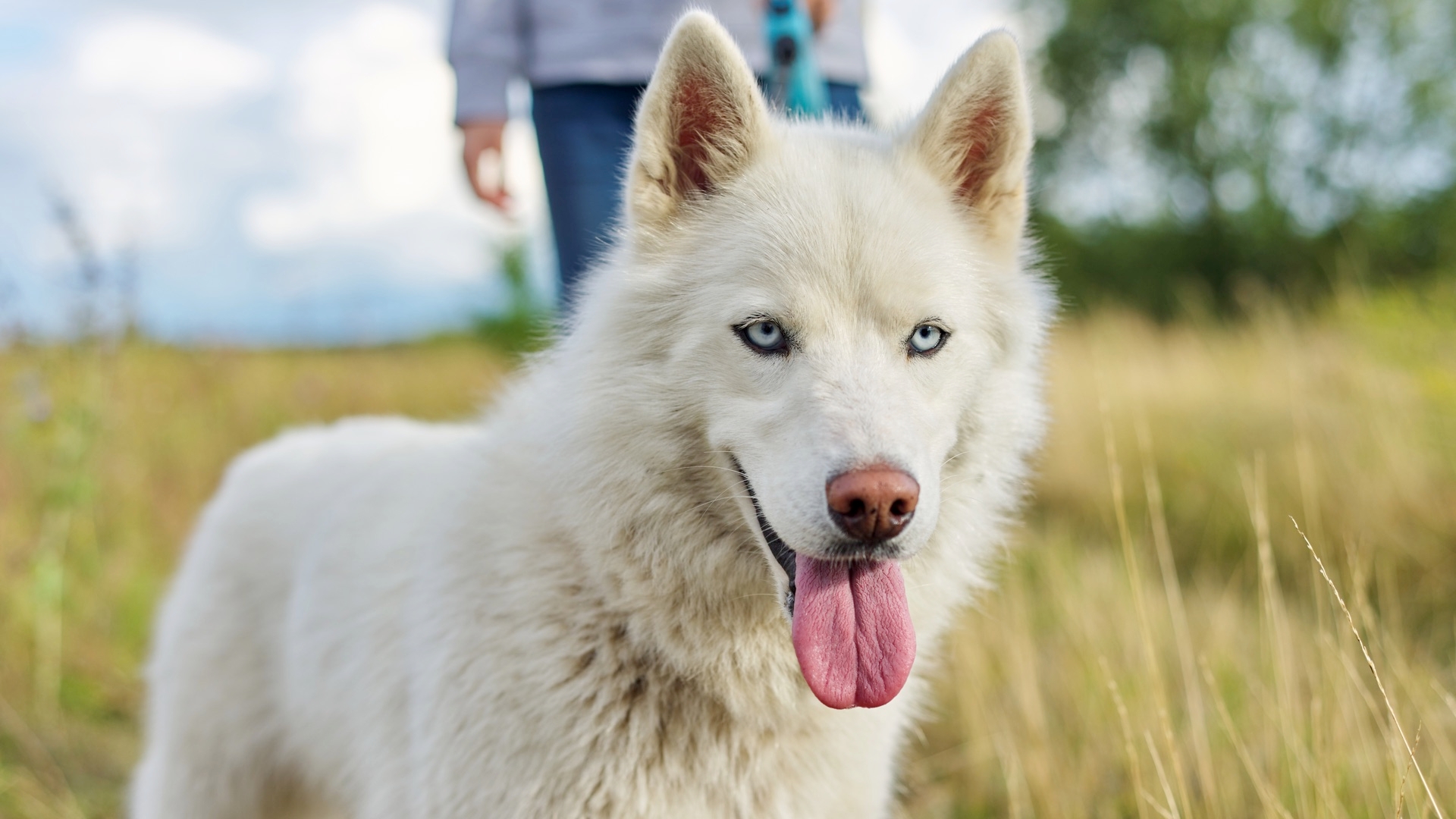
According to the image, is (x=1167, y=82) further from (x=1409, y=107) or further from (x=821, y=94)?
(x=821, y=94)

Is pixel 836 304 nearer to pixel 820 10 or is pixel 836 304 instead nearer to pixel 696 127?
pixel 696 127

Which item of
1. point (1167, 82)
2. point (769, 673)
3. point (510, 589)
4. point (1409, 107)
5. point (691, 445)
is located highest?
point (1167, 82)

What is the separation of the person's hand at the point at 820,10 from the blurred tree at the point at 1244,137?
20823 mm

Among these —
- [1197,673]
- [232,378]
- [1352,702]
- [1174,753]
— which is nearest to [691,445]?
[1174,753]

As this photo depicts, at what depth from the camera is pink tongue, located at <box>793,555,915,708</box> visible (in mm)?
1821

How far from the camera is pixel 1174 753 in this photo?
2.11m

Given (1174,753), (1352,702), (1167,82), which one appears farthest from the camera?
(1167,82)

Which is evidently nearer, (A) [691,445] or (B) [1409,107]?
(A) [691,445]

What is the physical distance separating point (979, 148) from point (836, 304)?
668mm

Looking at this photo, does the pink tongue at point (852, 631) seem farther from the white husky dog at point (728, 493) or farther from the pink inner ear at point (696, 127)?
the pink inner ear at point (696, 127)

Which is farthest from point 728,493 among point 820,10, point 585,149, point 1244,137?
point 1244,137

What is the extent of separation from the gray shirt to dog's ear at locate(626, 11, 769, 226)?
760 millimetres

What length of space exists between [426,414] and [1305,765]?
29.3ft

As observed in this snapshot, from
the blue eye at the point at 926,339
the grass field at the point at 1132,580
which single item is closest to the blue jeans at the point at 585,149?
the grass field at the point at 1132,580
